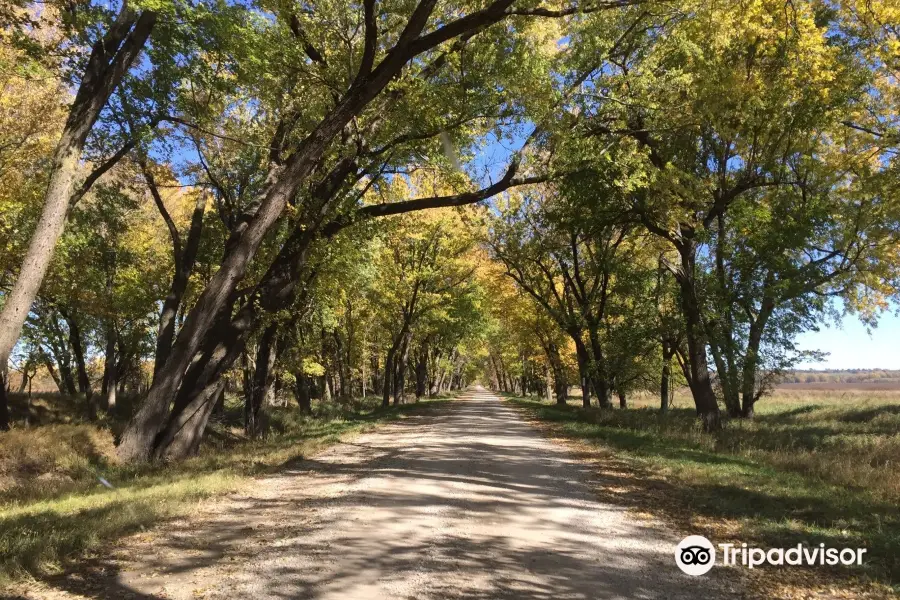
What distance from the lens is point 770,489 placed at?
7.84 meters

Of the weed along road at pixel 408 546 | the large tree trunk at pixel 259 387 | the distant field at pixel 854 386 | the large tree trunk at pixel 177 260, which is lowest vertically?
the distant field at pixel 854 386

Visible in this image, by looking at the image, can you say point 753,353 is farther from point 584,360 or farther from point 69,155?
point 69,155

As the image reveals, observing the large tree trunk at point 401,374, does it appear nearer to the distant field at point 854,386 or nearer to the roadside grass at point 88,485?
the roadside grass at point 88,485

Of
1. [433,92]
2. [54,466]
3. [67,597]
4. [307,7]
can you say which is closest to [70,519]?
[67,597]

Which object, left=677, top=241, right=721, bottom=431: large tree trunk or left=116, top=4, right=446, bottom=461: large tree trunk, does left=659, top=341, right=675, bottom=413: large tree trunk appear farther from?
left=116, top=4, right=446, bottom=461: large tree trunk

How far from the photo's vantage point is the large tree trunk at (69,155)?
926cm

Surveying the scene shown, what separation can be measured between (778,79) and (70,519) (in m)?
15.9

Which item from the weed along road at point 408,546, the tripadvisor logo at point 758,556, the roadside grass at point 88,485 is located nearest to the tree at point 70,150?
the roadside grass at point 88,485

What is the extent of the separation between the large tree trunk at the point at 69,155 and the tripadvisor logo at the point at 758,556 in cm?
1073

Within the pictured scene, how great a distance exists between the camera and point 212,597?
412 centimetres

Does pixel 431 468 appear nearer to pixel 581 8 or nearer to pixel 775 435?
pixel 581 8

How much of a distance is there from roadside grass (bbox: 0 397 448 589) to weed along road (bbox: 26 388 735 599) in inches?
17.0

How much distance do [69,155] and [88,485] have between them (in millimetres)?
5967

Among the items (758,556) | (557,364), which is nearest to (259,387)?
(758,556)
